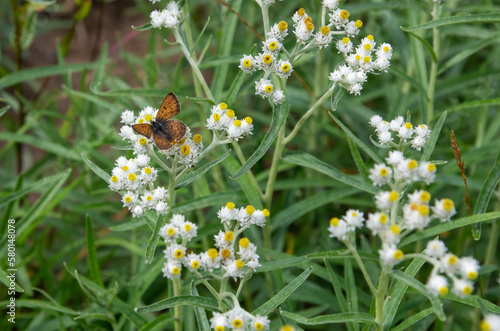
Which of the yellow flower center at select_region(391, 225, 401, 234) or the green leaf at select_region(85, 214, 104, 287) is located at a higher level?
Result: the green leaf at select_region(85, 214, 104, 287)

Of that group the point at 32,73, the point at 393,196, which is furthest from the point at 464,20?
the point at 32,73

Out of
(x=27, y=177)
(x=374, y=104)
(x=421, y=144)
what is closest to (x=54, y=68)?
(x=27, y=177)

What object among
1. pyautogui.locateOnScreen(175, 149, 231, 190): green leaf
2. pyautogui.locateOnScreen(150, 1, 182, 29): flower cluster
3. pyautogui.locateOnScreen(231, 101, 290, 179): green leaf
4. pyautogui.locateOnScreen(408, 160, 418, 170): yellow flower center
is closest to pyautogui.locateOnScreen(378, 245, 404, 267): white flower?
pyautogui.locateOnScreen(408, 160, 418, 170): yellow flower center

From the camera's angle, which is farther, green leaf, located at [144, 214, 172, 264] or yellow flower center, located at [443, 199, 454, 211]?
green leaf, located at [144, 214, 172, 264]

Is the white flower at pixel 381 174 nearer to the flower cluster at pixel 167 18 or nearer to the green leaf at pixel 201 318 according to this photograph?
the green leaf at pixel 201 318

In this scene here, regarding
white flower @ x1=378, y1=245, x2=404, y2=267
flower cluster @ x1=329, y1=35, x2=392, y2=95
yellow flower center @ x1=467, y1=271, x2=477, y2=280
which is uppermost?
flower cluster @ x1=329, y1=35, x2=392, y2=95

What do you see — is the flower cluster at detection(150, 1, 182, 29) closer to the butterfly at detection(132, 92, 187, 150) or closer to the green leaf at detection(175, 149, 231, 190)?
the butterfly at detection(132, 92, 187, 150)
